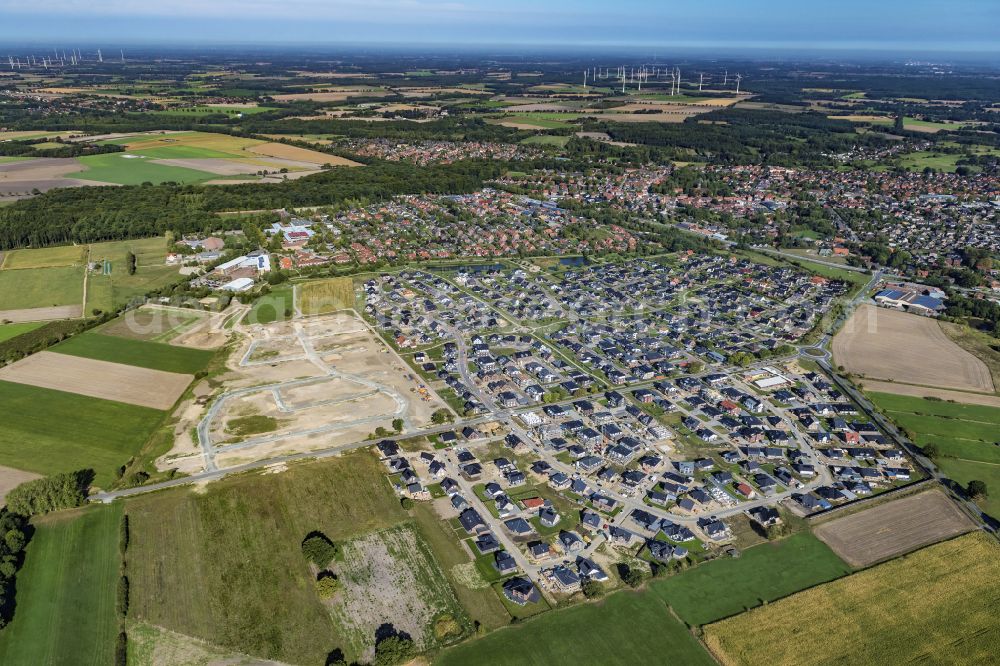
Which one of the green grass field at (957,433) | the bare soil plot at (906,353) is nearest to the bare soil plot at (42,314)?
the bare soil plot at (906,353)

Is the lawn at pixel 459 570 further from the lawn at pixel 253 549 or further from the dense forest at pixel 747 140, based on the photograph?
the dense forest at pixel 747 140

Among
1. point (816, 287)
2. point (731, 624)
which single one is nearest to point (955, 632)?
point (731, 624)

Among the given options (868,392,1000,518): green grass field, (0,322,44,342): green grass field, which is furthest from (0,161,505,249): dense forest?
(868,392,1000,518): green grass field

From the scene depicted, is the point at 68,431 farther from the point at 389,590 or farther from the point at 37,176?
the point at 37,176

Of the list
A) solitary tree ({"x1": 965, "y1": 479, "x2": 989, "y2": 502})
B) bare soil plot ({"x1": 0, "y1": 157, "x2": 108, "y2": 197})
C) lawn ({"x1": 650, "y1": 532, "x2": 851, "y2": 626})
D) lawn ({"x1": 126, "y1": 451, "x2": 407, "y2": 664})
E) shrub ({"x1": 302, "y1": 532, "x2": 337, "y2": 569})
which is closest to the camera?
lawn ({"x1": 126, "y1": 451, "x2": 407, "y2": 664})

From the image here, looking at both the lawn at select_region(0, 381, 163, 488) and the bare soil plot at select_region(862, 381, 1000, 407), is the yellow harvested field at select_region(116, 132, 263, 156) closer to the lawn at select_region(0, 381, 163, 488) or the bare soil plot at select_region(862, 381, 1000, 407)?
the lawn at select_region(0, 381, 163, 488)

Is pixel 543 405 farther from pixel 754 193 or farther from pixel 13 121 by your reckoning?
pixel 13 121
